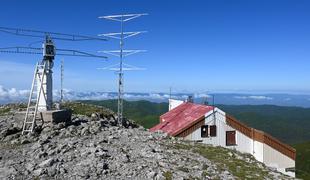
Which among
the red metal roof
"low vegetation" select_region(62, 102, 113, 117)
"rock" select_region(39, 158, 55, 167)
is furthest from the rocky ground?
"low vegetation" select_region(62, 102, 113, 117)

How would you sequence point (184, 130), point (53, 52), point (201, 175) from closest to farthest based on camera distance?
point (201, 175) < point (53, 52) < point (184, 130)

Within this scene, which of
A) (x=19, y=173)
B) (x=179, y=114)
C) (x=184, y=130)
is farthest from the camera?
(x=179, y=114)

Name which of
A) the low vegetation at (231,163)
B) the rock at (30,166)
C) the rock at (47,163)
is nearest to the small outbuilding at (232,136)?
the low vegetation at (231,163)

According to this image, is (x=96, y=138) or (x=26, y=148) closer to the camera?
(x=26, y=148)

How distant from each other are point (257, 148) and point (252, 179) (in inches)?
851

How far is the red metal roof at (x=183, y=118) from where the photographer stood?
1496 inches

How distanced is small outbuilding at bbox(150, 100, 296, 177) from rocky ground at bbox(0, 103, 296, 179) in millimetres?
12973

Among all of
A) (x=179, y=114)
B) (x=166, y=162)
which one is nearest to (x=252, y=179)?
(x=166, y=162)

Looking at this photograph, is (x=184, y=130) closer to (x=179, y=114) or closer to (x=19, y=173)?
(x=179, y=114)

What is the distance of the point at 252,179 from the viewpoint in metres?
18.5

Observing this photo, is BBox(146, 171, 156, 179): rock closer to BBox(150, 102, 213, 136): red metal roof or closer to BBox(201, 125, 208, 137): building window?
BBox(150, 102, 213, 136): red metal roof

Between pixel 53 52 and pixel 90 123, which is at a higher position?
pixel 53 52

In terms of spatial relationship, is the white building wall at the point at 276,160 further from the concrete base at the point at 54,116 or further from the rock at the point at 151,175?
the rock at the point at 151,175

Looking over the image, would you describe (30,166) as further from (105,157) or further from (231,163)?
(231,163)
